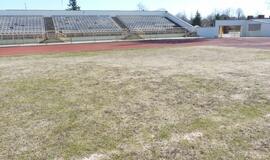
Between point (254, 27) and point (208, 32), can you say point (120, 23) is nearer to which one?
point (208, 32)

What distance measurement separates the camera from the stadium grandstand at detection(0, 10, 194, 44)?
32.2 meters

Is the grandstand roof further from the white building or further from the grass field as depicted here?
the grass field

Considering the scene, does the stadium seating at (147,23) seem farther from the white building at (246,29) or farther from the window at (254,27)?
the window at (254,27)

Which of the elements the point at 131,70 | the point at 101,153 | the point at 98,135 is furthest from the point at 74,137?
the point at 131,70

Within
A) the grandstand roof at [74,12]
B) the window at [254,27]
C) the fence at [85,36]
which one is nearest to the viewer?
the fence at [85,36]

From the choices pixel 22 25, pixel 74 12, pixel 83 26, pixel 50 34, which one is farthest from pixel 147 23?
pixel 22 25

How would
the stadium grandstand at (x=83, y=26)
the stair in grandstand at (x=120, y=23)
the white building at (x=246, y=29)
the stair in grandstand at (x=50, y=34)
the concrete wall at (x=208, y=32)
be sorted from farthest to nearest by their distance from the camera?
the white building at (x=246, y=29) < the concrete wall at (x=208, y=32) < the stair in grandstand at (x=120, y=23) < the stadium grandstand at (x=83, y=26) < the stair in grandstand at (x=50, y=34)

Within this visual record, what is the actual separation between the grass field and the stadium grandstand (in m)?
24.1

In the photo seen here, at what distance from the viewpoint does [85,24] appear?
37375 mm

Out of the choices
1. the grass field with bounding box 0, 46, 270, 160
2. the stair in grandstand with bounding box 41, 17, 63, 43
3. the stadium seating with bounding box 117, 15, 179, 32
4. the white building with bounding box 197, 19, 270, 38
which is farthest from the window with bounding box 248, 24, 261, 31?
the grass field with bounding box 0, 46, 270, 160

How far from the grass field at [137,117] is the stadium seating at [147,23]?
98.8 feet

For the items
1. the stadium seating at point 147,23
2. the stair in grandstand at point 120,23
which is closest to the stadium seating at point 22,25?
the stair in grandstand at point 120,23

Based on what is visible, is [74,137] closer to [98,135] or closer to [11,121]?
[98,135]

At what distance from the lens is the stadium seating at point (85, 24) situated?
35094 millimetres
